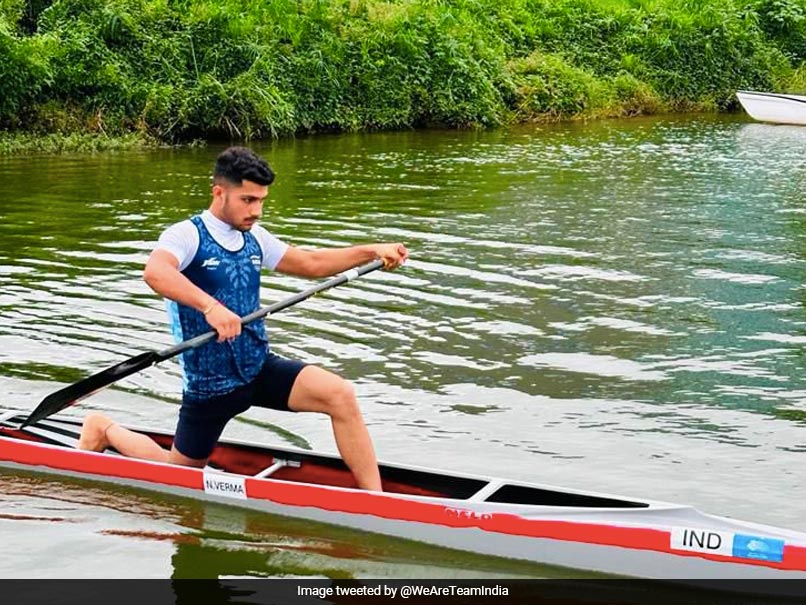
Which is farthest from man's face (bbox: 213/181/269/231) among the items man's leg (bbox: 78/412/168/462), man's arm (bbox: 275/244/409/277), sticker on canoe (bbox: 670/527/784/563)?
sticker on canoe (bbox: 670/527/784/563)

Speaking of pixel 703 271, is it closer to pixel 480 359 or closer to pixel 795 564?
pixel 480 359

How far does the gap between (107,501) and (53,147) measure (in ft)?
64.5

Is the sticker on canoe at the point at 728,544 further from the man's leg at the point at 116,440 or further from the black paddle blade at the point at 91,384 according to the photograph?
the man's leg at the point at 116,440

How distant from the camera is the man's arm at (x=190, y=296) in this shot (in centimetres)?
658

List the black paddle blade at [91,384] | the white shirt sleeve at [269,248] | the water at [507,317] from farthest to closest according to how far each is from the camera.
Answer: the water at [507,317], the black paddle blade at [91,384], the white shirt sleeve at [269,248]

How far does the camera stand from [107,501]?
25.2 feet

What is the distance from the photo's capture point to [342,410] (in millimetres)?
6949

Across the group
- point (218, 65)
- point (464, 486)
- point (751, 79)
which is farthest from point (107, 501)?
point (751, 79)

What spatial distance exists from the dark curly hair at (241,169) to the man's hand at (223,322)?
2.22 feet

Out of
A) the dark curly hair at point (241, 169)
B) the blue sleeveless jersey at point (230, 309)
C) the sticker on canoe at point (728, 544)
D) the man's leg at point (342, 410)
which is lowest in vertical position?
the sticker on canoe at point (728, 544)

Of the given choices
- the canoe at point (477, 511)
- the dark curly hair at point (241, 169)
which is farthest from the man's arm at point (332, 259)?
the canoe at point (477, 511)

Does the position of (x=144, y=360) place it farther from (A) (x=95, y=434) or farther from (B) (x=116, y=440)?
(A) (x=95, y=434)

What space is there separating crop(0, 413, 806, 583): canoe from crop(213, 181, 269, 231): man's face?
150 centimetres

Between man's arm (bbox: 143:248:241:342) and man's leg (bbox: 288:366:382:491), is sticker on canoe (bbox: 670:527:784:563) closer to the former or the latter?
man's leg (bbox: 288:366:382:491)
